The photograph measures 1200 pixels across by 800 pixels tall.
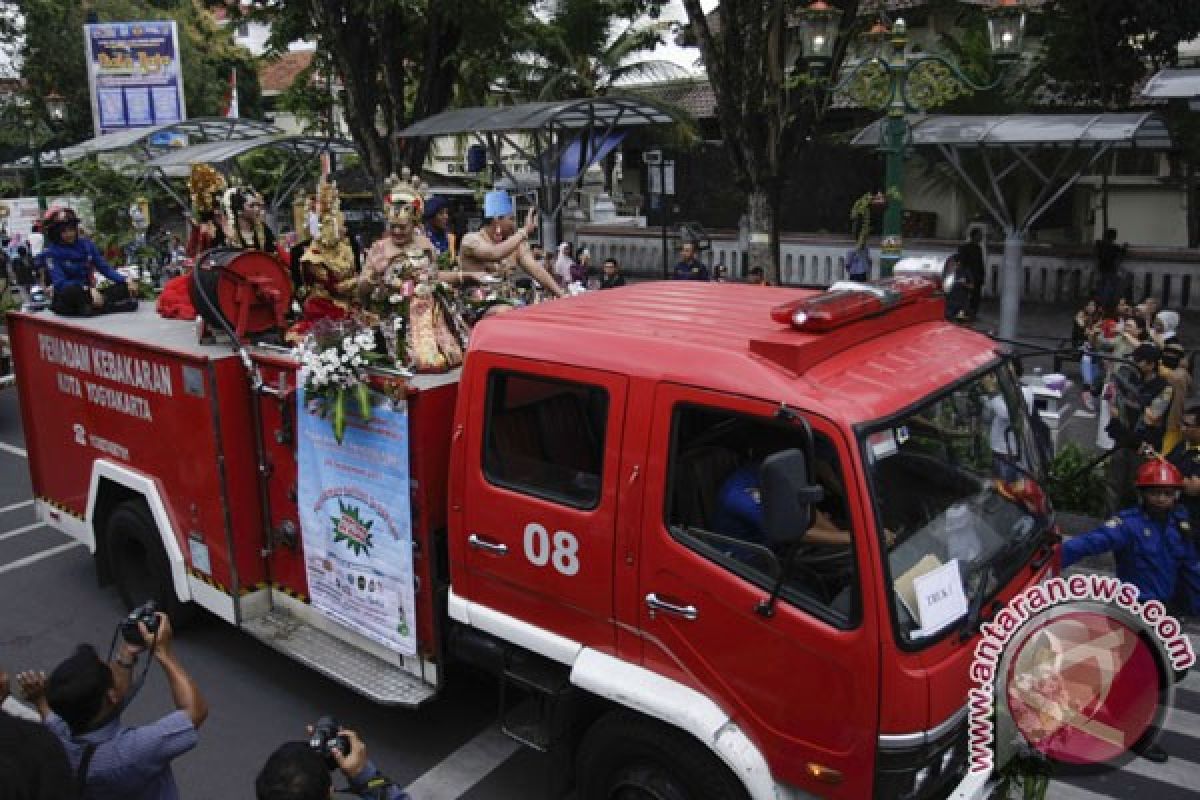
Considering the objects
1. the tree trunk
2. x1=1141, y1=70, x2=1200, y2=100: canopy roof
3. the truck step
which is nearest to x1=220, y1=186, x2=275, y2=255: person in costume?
the truck step

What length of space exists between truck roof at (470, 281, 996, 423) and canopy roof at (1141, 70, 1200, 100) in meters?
6.78

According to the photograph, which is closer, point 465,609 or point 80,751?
point 80,751

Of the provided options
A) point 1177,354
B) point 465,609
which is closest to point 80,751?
point 465,609

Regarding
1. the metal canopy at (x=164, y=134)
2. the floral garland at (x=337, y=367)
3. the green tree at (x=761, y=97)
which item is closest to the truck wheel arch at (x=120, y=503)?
the floral garland at (x=337, y=367)

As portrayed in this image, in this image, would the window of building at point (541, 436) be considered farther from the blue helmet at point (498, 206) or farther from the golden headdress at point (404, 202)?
the blue helmet at point (498, 206)

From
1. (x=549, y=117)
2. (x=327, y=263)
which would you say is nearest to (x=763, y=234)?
(x=549, y=117)

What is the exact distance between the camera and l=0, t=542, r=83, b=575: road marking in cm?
813

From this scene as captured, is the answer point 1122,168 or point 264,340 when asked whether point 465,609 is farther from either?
point 1122,168

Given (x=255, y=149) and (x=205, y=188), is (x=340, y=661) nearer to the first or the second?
(x=205, y=188)

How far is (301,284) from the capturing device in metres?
6.67

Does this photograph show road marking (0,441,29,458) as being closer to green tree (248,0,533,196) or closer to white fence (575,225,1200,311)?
green tree (248,0,533,196)

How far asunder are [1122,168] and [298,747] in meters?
25.9

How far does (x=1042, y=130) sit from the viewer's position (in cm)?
1195

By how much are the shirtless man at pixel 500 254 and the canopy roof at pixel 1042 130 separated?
20.3ft
